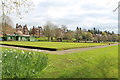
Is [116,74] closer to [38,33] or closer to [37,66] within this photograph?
[37,66]

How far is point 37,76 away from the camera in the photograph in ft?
14.4

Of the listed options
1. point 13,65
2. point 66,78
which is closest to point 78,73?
point 66,78

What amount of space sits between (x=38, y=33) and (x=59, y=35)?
24032 millimetres

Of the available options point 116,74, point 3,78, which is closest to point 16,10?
point 3,78

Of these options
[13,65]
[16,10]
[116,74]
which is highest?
[16,10]

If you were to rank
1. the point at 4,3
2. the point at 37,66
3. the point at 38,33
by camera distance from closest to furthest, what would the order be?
the point at 37,66
the point at 4,3
the point at 38,33

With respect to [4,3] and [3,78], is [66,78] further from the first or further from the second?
[4,3]

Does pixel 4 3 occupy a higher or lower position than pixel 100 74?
higher

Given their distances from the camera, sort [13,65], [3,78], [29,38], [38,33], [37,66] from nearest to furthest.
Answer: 1. [3,78]
2. [13,65]
3. [37,66]
4. [29,38]
5. [38,33]

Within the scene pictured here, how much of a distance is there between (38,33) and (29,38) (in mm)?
26302

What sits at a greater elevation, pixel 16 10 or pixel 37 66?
pixel 16 10

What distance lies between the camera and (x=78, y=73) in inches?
185

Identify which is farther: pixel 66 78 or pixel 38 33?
pixel 38 33

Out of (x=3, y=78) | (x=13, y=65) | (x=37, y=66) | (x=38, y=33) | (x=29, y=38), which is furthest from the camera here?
(x=38, y=33)
